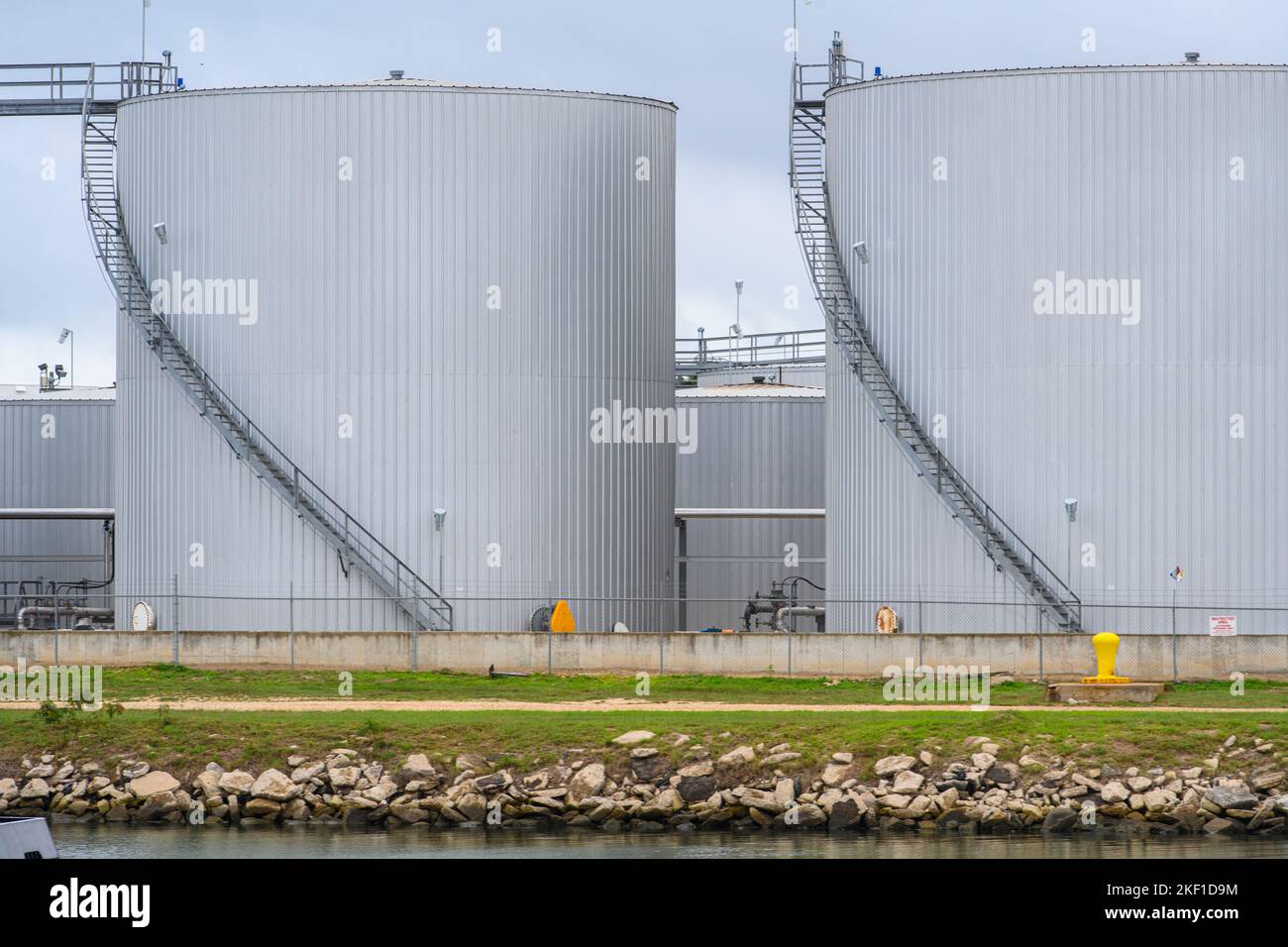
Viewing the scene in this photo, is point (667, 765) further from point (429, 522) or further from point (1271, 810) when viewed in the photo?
point (429, 522)

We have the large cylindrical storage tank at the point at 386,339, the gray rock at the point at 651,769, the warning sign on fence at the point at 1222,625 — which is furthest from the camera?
the large cylindrical storage tank at the point at 386,339

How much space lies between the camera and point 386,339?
5069 cm

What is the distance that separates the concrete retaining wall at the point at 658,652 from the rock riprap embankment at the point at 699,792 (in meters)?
9.00

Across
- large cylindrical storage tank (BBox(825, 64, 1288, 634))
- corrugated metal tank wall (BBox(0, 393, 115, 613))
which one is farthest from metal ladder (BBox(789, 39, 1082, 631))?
corrugated metal tank wall (BBox(0, 393, 115, 613))

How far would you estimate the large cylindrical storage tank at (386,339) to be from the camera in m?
50.6

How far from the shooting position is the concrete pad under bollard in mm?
42250

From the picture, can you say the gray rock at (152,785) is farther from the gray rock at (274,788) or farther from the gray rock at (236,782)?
the gray rock at (274,788)

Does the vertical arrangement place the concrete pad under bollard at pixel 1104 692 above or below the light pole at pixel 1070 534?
below

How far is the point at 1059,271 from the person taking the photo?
161 feet

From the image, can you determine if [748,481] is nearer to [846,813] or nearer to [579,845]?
[846,813]

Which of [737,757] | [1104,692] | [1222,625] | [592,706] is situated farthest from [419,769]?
[1222,625]

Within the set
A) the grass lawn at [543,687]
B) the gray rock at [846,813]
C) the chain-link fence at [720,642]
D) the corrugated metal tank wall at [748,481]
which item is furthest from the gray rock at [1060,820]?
the corrugated metal tank wall at [748,481]
